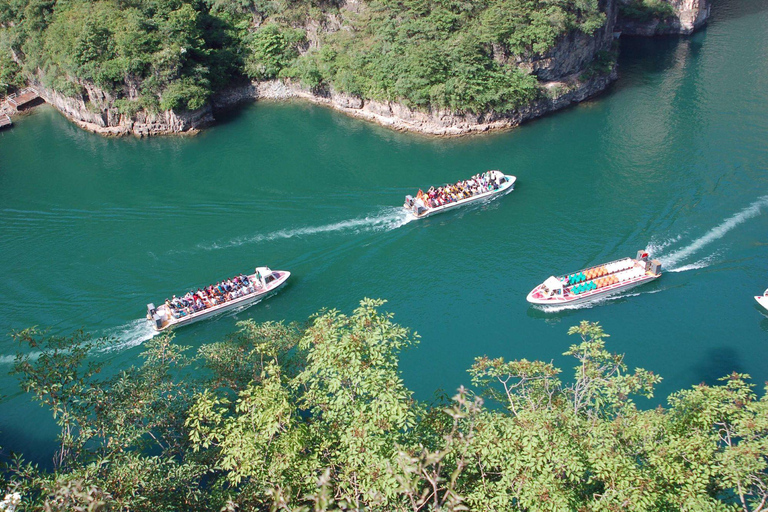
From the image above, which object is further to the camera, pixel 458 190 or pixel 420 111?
pixel 420 111

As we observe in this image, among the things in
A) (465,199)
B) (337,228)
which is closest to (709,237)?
(465,199)

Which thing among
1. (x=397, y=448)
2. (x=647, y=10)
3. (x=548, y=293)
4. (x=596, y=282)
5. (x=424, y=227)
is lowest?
(x=596, y=282)

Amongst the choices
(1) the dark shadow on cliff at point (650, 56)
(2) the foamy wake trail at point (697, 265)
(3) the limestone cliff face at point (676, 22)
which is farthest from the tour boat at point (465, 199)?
(3) the limestone cliff face at point (676, 22)

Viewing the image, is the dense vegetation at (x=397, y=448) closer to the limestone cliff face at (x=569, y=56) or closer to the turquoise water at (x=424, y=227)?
A: the turquoise water at (x=424, y=227)

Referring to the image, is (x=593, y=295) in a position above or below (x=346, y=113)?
below

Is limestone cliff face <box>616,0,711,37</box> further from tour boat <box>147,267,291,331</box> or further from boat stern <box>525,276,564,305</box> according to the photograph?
tour boat <box>147,267,291,331</box>

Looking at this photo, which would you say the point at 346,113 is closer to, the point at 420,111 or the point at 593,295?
the point at 420,111
